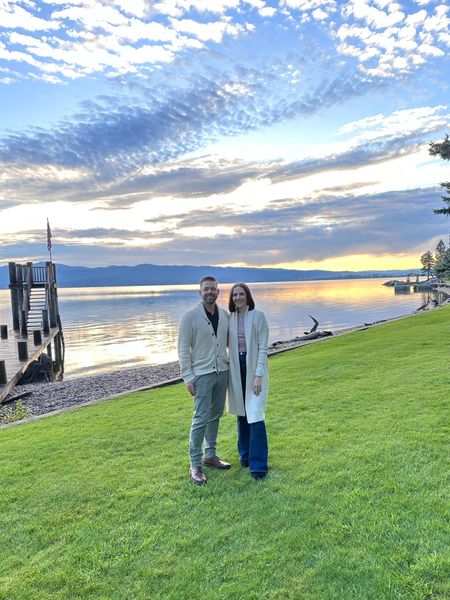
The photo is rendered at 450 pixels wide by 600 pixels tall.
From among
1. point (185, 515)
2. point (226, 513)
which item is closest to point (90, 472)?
point (185, 515)

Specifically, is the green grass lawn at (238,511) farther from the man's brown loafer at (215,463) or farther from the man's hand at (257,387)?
the man's hand at (257,387)

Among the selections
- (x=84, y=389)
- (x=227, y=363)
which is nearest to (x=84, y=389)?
(x=84, y=389)

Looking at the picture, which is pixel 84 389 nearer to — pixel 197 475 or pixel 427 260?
pixel 197 475

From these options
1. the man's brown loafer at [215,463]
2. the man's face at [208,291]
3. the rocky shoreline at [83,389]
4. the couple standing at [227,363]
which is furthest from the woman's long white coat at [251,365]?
the rocky shoreline at [83,389]

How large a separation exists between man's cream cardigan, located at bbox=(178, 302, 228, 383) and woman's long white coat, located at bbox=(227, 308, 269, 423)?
177mm

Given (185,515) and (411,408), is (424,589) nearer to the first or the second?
(185,515)

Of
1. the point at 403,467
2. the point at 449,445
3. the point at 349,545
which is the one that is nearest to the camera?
the point at 349,545

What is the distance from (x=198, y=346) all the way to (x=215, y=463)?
157cm

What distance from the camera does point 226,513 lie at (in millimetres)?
4352

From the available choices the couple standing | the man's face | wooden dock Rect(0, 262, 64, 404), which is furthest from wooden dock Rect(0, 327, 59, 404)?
the man's face

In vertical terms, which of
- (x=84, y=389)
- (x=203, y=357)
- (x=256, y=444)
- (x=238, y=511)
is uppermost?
(x=203, y=357)

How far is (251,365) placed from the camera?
5.10 m

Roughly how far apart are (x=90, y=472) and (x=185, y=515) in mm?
1819

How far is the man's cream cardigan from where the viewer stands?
504 centimetres
